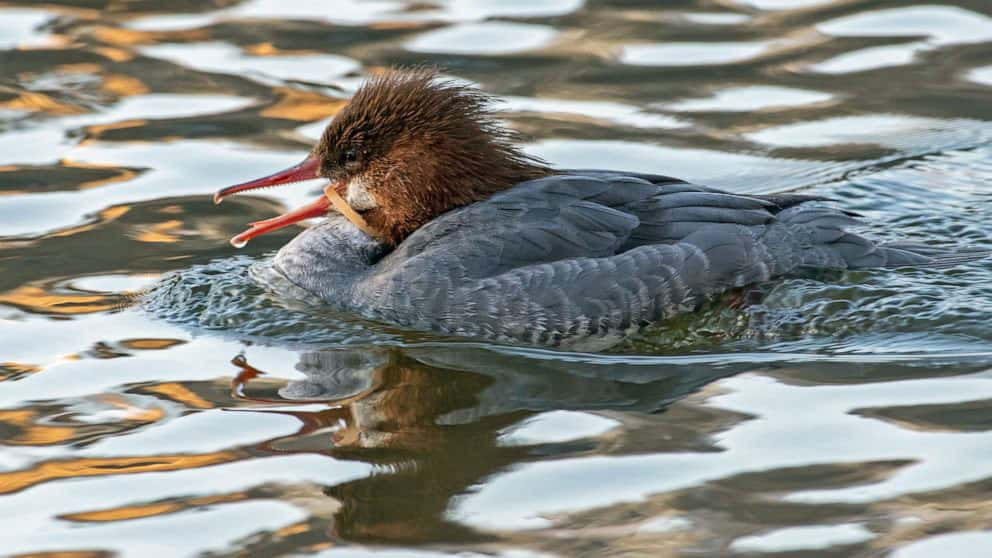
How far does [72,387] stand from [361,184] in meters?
1.83

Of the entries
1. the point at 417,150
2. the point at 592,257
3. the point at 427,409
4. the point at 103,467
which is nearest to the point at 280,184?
the point at 417,150

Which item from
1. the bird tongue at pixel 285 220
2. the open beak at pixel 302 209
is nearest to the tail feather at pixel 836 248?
the open beak at pixel 302 209

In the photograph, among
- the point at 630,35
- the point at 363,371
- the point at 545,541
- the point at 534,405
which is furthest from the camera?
the point at 630,35

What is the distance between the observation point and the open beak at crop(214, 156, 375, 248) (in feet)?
25.7

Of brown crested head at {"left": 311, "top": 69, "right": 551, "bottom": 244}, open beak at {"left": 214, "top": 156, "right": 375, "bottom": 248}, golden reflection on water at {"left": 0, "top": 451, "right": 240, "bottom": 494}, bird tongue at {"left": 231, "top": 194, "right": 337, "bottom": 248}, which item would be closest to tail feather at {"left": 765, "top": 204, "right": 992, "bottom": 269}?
brown crested head at {"left": 311, "top": 69, "right": 551, "bottom": 244}

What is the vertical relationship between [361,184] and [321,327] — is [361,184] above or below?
above

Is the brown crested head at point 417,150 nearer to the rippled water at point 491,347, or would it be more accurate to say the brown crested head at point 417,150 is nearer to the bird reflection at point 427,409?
the rippled water at point 491,347

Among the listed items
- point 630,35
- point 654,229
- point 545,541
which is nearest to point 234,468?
point 545,541

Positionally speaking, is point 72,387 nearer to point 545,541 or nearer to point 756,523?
point 545,541

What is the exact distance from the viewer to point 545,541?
5.21 metres

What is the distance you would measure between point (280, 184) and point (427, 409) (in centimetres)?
184

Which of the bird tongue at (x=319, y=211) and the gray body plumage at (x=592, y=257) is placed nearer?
the gray body plumage at (x=592, y=257)

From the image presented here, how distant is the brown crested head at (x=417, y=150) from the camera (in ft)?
25.1

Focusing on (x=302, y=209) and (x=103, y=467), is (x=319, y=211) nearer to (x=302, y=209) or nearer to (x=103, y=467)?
(x=302, y=209)
